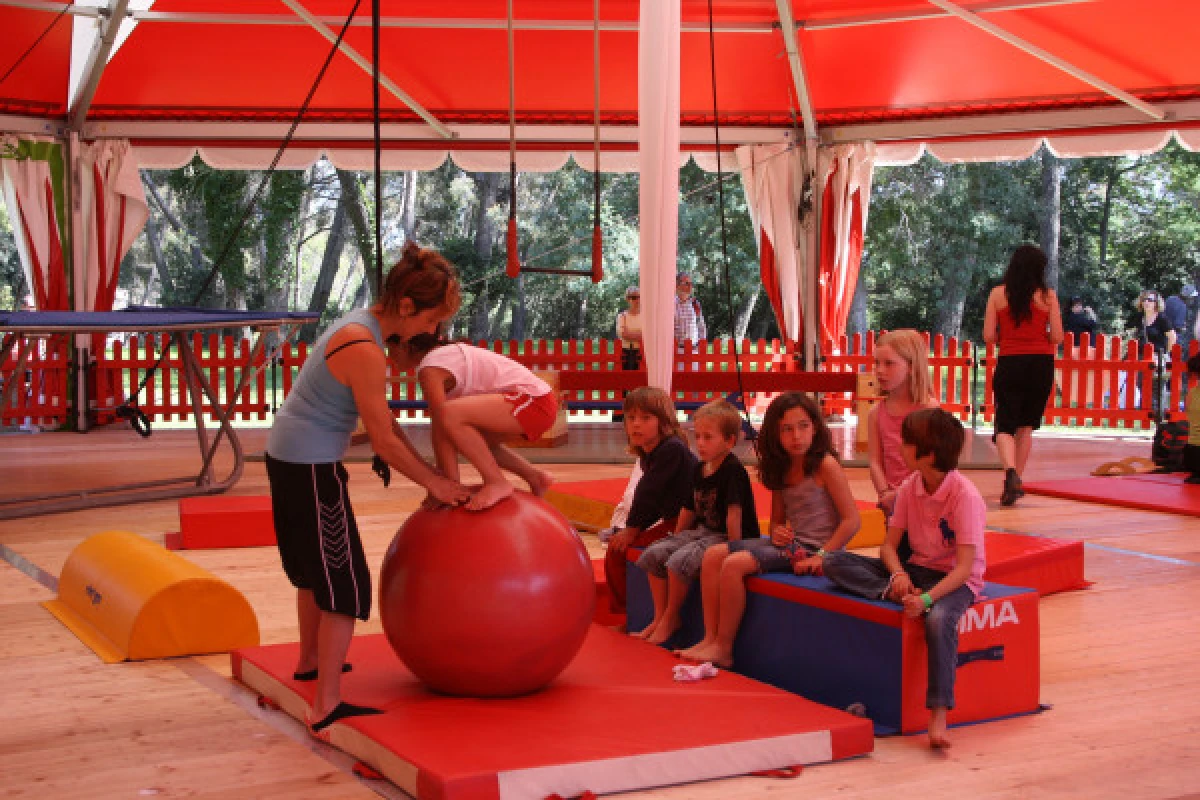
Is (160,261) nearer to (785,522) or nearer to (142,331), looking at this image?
(142,331)

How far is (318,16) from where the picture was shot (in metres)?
12.2

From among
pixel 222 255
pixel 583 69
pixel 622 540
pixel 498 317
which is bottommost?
pixel 622 540

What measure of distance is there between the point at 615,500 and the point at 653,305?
151 cm

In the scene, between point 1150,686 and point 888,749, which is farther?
point 1150,686

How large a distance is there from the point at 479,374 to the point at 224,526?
3.50 m

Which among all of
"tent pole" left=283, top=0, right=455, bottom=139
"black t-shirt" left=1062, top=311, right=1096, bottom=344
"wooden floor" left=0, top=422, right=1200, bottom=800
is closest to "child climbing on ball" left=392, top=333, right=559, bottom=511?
"wooden floor" left=0, top=422, right=1200, bottom=800

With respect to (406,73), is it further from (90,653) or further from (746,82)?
(90,653)

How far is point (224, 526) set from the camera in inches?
289

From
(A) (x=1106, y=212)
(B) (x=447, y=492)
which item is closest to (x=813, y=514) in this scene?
(B) (x=447, y=492)

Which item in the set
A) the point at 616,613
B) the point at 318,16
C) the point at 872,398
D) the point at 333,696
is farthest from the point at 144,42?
the point at 333,696

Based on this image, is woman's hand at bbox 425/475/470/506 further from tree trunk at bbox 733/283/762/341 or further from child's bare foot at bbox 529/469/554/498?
tree trunk at bbox 733/283/762/341

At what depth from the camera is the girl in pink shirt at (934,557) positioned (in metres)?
3.94

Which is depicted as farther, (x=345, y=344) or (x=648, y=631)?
(x=648, y=631)

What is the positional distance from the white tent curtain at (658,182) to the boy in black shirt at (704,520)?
1426 millimetres
